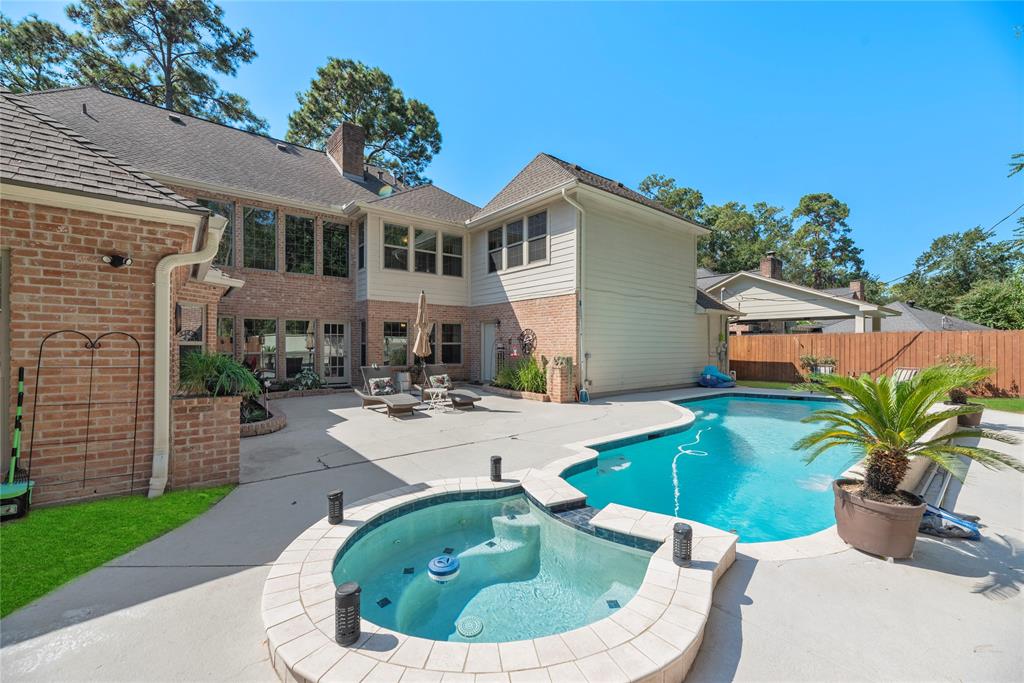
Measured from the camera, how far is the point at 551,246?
12.2m

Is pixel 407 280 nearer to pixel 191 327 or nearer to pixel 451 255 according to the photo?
pixel 451 255

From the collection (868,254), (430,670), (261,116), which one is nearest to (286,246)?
(430,670)

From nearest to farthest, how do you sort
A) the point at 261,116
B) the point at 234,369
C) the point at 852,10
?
the point at 234,369, the point at 852,10, the point at 261,116

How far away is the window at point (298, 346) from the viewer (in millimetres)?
12891

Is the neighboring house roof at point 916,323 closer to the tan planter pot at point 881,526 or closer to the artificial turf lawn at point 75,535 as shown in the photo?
the tan planter pot at point 881,526

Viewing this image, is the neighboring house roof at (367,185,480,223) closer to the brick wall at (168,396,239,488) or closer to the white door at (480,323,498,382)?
the white door at (480,323,498,382)

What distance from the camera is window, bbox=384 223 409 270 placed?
44.2 feet

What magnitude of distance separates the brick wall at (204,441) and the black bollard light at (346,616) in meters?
3.66

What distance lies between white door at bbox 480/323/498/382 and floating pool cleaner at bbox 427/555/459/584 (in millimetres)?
10915

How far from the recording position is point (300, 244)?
13203mm

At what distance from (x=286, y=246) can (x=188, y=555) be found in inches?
464

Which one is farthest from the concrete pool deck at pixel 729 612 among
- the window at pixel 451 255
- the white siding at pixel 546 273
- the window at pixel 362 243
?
the window at pixel 451 255

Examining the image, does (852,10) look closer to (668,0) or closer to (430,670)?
(668,0)

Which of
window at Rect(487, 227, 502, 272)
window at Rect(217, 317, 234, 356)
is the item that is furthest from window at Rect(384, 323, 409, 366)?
window at Rect(217, 317, 234, 356)
